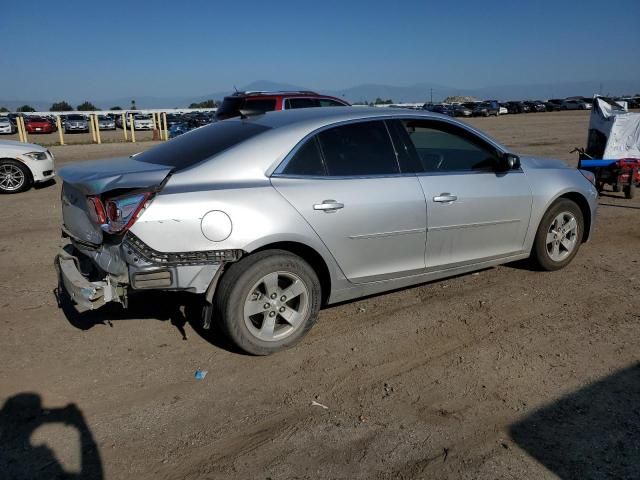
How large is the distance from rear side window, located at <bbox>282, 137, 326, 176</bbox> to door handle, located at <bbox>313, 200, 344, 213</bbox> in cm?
24

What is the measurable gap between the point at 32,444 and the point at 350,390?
1803mm

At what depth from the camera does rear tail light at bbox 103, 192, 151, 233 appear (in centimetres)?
326

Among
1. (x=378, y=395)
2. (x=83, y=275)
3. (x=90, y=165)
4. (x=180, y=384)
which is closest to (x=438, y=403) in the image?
(x=378, y=395)

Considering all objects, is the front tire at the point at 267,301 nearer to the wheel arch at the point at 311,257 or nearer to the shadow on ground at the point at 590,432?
the wheel arch at the point at 311,257

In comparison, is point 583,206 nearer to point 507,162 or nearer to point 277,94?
point 507,162

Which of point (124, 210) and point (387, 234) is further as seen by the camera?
point (387, 234)

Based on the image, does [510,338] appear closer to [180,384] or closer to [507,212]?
[507,212]

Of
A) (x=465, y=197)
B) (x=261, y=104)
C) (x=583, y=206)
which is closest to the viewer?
(x=465, y=197)

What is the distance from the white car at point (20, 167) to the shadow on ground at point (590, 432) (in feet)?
34.3

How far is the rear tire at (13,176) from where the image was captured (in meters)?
10.4

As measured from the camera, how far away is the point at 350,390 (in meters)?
3.37

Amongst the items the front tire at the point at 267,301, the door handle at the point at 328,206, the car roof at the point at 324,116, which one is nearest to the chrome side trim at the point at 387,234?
the door handle at the point at 328,206

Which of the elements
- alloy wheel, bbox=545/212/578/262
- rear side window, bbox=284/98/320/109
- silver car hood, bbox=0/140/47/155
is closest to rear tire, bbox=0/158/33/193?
silver car hood, bbox=0/140/47/155

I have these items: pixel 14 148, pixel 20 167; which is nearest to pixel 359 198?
pixel 20 167
